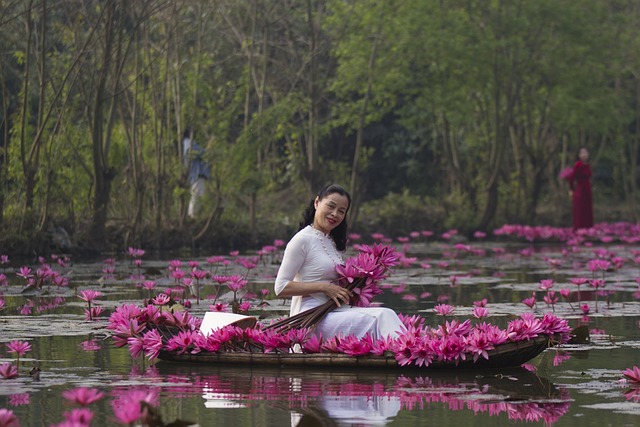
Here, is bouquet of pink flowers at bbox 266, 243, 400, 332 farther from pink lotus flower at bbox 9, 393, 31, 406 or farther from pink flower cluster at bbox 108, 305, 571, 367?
pink lotus flower at bbox 9, 393, 31, 406

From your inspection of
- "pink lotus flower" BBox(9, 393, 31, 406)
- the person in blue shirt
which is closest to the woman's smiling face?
"pink lotus flower" BBox(9, 393, 31, 406)

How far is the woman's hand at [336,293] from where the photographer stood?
951 centimetres

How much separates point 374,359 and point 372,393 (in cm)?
94

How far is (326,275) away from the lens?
32.0 feet

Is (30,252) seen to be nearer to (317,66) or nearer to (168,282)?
(168,282)

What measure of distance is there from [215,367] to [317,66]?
22.3m

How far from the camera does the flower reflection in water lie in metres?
7.41

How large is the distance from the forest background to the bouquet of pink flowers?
9349 millimetres

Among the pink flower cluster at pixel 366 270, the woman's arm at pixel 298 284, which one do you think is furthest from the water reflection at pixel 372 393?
the pink flower cluster at pixel 366 270

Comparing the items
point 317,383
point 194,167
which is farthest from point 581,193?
point 317,383

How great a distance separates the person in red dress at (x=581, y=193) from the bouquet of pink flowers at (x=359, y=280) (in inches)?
892

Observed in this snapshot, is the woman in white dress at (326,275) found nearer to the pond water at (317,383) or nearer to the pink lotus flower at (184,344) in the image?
the pond water at (317,383)

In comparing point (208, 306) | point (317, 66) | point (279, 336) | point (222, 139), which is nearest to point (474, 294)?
point (208, 306)

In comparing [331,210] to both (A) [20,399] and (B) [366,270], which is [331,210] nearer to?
(B) [366,270]
